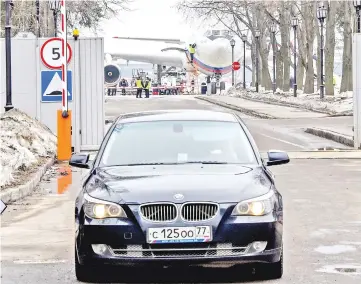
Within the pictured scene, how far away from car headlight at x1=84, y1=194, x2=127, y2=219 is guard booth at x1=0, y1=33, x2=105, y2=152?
48.2 feet

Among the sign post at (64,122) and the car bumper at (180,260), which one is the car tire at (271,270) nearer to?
the car bumper at (180,260)

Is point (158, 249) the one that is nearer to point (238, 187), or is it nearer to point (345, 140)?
point (238, 187)

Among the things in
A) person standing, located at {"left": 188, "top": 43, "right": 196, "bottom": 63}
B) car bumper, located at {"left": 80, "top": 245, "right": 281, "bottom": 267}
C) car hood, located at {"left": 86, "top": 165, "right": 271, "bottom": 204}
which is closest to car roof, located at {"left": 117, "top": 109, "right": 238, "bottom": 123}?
car hood, located at {"left": 86, "top": 165, "right": 271, "bottom": 204}

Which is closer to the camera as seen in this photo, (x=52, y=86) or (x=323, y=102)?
(x=52, y=86)

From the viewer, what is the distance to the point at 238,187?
8.12 metres

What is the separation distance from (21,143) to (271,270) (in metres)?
12.1

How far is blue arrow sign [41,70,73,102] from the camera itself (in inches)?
882

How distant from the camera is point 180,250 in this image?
7801 millimetres

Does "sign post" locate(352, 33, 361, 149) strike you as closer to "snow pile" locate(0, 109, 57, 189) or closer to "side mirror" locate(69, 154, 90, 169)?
"snow pile" locate(0, 109, 57, 189)

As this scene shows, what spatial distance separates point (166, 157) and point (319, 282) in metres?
1.84

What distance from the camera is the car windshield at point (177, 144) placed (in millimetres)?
9117

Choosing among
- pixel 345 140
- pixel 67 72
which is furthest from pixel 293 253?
pixel 345 140

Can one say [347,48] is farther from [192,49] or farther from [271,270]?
[271,270]

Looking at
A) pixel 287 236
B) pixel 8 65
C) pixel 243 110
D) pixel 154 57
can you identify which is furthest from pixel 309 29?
pixel 287 236
